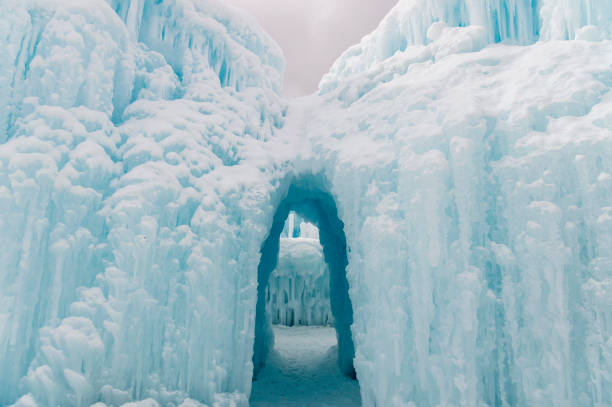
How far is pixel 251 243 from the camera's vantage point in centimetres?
675

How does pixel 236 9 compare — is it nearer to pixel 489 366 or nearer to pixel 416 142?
pixel 416 142

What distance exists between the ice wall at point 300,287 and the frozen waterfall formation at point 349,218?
9.51m

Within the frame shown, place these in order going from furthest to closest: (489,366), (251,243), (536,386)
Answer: (251,243), (489,366), (536,386)

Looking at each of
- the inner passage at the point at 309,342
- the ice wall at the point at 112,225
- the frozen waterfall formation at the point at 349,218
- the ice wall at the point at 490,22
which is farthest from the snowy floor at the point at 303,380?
the ice wall at the point at 490,22

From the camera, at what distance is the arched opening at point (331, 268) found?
955 cm

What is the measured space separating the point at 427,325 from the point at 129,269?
4.53 m

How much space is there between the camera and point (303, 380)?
363 inches

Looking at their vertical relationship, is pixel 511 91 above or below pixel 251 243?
above

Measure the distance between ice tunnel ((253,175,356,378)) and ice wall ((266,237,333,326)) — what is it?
18.4 feet

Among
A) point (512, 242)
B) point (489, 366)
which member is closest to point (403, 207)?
point (512, 242)

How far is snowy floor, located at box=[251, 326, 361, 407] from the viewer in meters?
7.82

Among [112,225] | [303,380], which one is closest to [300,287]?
[303,380]

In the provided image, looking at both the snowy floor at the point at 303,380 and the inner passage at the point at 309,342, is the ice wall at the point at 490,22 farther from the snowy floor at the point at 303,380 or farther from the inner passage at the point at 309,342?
the snowy floor at the point at 303,380

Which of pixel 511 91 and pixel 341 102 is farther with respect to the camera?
pixel 341 102
